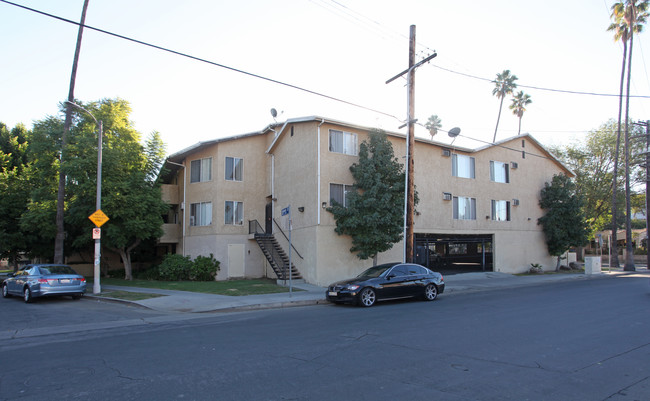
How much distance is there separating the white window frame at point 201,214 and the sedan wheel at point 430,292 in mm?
14495

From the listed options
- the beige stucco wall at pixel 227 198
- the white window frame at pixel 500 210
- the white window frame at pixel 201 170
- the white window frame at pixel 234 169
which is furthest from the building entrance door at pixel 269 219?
the white window frame at pixel 500 210

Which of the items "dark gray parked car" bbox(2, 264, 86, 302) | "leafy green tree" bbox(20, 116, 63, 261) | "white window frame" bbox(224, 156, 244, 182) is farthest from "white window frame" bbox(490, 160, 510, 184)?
"leafy green tree" bbox(20, 116, 63, 261)

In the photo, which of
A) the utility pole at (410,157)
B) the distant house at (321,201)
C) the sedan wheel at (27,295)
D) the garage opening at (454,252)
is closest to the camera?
the sedan wheel at (27,295)

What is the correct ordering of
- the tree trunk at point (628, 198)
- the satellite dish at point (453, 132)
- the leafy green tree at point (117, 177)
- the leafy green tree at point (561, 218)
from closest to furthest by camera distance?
1. the leafy green tree at point (117, 177)
2. the satellite dish at point (453, 132)
3. the leafy green tree at point (561, 218)
4. the tree trunk at point (628, 198)

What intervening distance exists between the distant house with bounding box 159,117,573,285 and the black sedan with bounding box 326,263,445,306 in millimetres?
5318

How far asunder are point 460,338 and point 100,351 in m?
6.71

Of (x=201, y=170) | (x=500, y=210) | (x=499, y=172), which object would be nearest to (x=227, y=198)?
(x=201, y=170)

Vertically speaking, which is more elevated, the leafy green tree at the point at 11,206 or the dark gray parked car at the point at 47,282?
the leafy green tree at the point at 11,206

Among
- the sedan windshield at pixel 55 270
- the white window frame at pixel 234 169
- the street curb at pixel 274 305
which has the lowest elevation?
the street curb at pixel 274 305

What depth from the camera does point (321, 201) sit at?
19.4 m

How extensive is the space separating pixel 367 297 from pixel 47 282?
11.6 meters

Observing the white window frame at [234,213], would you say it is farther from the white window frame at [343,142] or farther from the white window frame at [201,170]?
the white window frame at [343,142]

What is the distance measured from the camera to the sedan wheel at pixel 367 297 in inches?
519

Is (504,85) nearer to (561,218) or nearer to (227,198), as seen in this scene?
(561,218)
